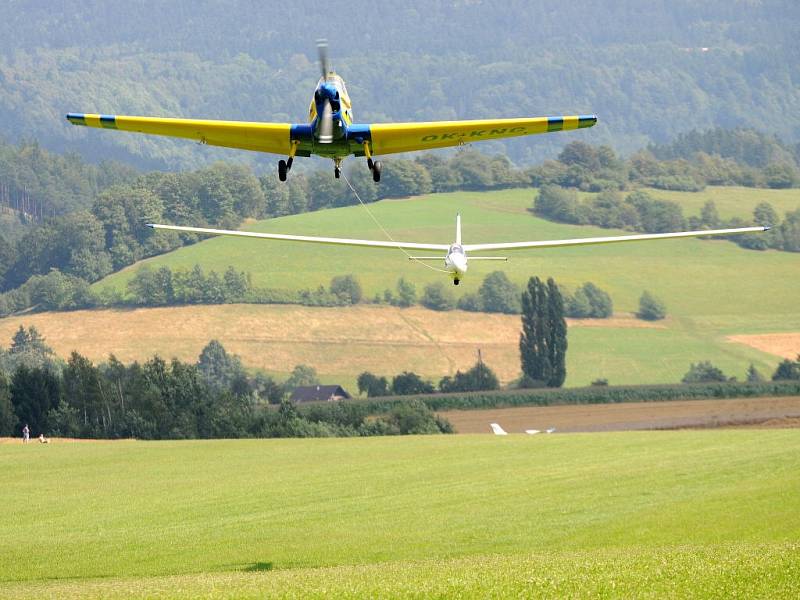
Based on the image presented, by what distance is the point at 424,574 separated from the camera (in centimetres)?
2719

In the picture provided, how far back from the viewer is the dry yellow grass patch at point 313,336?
143m

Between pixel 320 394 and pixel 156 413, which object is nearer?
pixel 156 413

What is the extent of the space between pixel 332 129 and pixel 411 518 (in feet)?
60.7

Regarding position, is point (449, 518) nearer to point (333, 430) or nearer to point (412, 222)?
point (333, 430)

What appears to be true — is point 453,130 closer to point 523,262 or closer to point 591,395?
point 591,395

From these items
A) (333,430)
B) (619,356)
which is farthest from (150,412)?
(619,356)

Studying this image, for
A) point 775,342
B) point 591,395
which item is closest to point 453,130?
point 591,395

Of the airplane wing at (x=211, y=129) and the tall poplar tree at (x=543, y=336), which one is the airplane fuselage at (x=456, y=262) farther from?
the tall poplar tree at (x=543, y=336)

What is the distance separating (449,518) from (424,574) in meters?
20.1

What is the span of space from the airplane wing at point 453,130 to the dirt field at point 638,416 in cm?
6033

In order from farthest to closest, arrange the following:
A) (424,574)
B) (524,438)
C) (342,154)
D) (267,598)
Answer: (524,438) → (342,154) → (424,574) → (267,598)

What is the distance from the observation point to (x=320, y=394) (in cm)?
13000

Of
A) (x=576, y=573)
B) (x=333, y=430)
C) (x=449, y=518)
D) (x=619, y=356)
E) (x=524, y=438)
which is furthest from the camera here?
(x=619, y=356)

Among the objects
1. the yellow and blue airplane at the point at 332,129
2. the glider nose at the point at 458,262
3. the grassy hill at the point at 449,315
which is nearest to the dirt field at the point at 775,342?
the grassy hill at the point at 449,315
